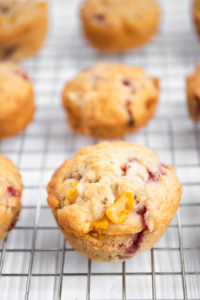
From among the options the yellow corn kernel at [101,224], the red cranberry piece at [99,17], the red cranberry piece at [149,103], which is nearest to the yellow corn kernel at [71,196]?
the yellow corn kernel at [101,224]

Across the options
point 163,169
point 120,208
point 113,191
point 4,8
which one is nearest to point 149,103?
point 163,169

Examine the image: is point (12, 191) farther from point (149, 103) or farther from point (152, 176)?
point (149, 103)

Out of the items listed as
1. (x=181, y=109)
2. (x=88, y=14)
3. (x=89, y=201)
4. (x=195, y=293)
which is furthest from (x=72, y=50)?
(x=195, y=293)

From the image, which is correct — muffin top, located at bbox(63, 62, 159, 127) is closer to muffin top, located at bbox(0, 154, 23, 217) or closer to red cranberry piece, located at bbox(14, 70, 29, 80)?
red cranberry piece, located at bbox(14, 70, 29, 80)

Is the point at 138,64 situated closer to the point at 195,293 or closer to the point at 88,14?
the point at 88,14

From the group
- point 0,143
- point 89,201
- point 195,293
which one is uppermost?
point 89,201

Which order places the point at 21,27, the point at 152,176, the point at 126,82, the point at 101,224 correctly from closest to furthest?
the point at 101,224 < the point at 152,176 < the point at 126,82 < the point at 21,27

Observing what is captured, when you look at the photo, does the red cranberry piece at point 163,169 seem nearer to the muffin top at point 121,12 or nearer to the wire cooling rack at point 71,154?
the wire cooling rack at point 71,154
